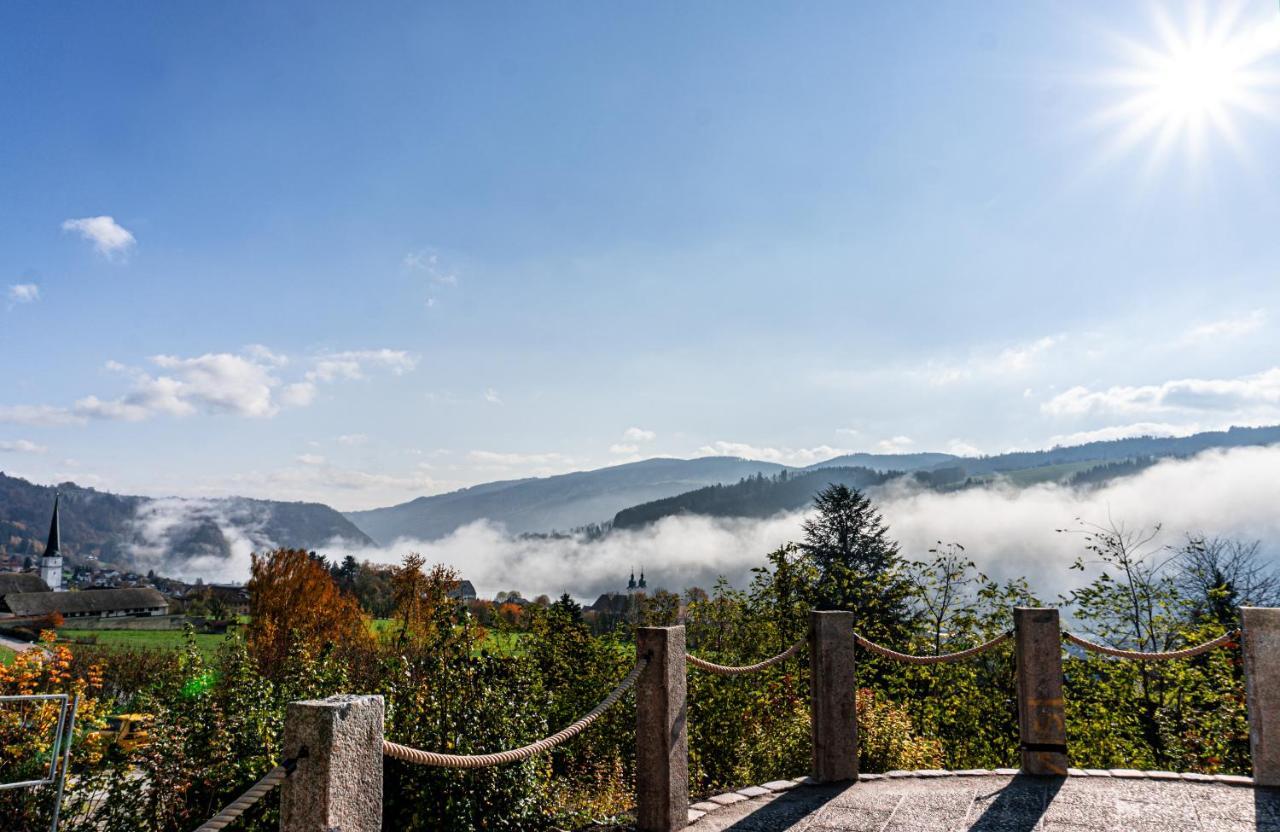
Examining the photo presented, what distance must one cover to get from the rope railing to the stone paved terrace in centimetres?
317

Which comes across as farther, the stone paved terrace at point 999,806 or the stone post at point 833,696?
the stone post at point 833,696

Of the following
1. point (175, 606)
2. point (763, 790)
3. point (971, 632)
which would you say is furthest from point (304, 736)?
point (175, 606)

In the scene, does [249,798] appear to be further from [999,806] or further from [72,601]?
[72,601]

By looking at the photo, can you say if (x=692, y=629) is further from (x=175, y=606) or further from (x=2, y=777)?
(x=175, y=606)

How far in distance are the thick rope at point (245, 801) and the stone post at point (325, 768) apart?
0.04m

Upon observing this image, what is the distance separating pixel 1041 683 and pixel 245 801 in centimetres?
577

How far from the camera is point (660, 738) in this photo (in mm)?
5340

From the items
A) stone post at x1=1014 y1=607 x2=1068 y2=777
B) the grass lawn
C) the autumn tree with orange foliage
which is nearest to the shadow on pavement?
stone post at x1=1014 y1=607 x2=1068 y2=777

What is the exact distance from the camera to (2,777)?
743 cm

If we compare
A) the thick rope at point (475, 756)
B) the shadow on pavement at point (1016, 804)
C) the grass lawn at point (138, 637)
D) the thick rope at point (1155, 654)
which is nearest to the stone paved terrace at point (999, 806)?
the shadow on pavement at point (1016, 804)

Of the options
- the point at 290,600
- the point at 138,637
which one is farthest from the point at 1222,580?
the point at 138,637

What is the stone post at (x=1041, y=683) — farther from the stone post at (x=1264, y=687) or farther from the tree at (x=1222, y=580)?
the tree at (x=1222, y=580)

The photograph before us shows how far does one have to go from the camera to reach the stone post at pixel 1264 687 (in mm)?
6098

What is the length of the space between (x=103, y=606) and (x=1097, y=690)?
128 meters
